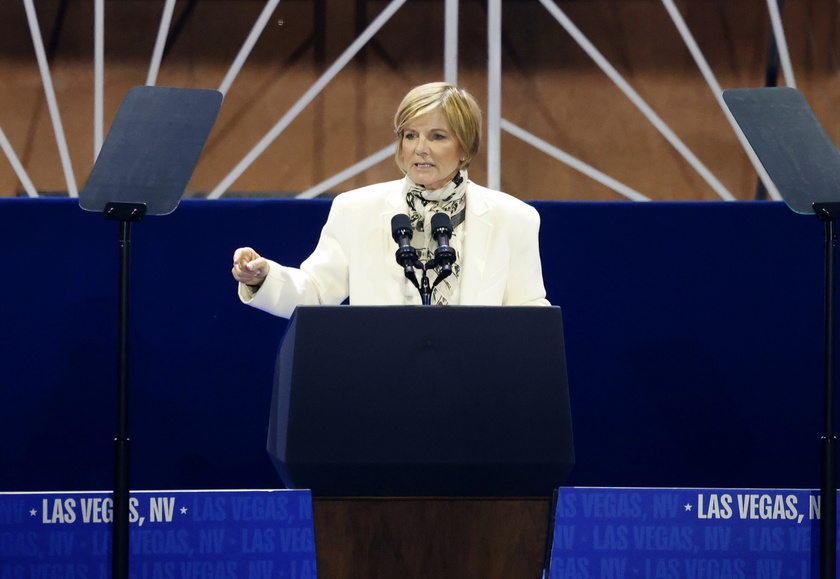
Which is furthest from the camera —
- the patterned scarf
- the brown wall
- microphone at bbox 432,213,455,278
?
the brown wall

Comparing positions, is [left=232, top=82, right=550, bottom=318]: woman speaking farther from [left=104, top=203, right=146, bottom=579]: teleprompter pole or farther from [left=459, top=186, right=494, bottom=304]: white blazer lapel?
[left=104, top=203, right=146, bottom=579]: teleprompter pole

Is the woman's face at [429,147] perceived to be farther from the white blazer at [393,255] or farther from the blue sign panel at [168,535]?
the blue sign panel at [168,535]

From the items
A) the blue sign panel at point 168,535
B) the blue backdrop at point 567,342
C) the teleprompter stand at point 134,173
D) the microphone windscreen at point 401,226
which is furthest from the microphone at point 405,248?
the blue backdrop at point 567,342

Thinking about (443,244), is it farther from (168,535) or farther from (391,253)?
(168,535)

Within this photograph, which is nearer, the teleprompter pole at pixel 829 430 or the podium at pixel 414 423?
the podium at pixel 414 423

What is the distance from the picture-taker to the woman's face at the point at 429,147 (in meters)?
1.99

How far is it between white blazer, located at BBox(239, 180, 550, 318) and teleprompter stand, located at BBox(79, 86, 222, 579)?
314 mm

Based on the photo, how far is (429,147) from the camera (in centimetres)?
199

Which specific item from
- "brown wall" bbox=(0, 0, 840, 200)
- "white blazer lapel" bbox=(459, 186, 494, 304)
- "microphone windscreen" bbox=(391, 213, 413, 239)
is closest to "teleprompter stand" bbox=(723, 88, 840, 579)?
"white blazer lapel" bbox=(459, 186, 494, 304)

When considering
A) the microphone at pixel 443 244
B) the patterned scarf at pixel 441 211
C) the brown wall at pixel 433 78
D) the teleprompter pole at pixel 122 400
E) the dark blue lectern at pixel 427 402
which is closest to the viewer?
the dark blue lectern at pixel 427 402

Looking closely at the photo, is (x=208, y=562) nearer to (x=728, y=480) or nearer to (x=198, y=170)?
(x=728, y=480)

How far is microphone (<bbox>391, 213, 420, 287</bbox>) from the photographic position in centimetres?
161

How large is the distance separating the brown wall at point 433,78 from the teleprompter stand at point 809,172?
1.88 meters

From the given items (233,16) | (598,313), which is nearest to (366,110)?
(233,16)
